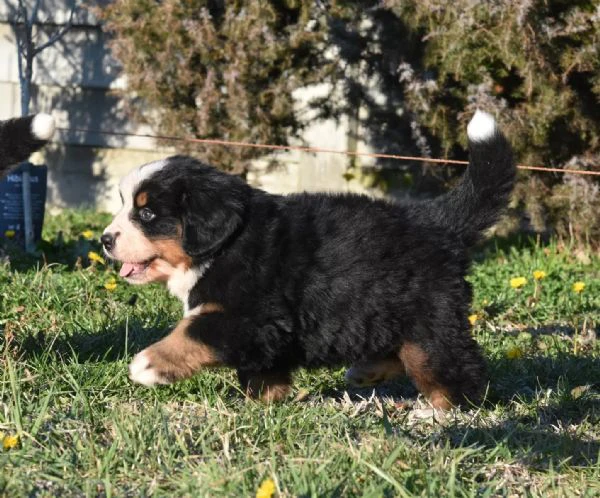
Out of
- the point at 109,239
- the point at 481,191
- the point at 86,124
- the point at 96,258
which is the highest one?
the point at 86,124

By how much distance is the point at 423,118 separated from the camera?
22.1 ft

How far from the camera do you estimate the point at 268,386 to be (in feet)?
12.8

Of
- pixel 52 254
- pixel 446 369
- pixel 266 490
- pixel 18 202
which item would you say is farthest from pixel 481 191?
pixel 18 202

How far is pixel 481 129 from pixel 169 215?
1.27 meters

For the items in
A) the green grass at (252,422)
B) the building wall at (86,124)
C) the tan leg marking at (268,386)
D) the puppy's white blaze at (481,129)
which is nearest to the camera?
the green grass at (252,422)

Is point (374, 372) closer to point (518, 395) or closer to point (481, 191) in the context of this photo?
point (518, 395)

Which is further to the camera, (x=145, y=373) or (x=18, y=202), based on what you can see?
(x=18, y=202)

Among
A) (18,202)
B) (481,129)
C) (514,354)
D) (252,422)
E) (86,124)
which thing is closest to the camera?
(252,422)

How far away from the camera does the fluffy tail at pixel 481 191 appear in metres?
4.00

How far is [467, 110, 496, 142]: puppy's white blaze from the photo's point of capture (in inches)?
158

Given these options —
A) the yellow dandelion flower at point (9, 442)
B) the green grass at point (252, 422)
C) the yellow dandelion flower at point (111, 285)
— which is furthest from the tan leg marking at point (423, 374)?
the yellow dandelion flower at point (111, 285)

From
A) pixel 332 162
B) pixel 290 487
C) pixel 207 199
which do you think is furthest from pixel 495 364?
pixel 332 162

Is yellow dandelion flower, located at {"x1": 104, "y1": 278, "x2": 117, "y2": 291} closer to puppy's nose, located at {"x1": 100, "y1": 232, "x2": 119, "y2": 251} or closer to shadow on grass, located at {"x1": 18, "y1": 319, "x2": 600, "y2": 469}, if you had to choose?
shadow on grass, located at {"x1": 18, "y1": 319, "x2": 600, "y2": 469}

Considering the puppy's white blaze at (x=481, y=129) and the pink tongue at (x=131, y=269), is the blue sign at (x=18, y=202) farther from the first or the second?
the puppy's white blaze at (x=481, y=129)
